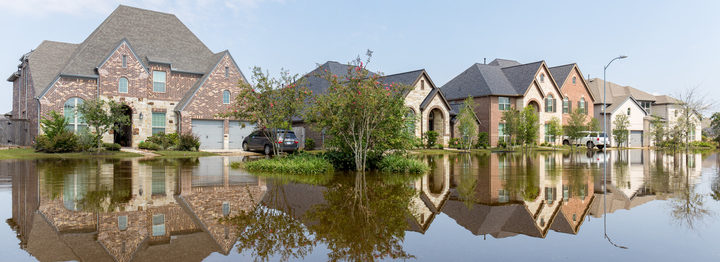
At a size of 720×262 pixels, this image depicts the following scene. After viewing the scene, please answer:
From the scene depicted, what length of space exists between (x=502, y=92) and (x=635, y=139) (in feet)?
76.6

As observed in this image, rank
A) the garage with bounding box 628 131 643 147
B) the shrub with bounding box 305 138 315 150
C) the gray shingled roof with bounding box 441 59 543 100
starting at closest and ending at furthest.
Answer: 1. the shrub with bounding box 305 138 315 150
2. the gray shingled roof with bounding box 441 59 543 100
3. the garage with bounding box 628 131 643 147

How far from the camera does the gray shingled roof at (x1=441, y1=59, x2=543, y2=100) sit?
4756 cm

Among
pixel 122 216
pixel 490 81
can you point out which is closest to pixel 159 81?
pixel 122 216

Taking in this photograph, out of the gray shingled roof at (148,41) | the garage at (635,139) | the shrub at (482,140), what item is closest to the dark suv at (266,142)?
the gray shingled roof at (148,41)

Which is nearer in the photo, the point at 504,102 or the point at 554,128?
the point at 554,128

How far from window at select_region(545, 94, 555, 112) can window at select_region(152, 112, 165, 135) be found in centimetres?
3800

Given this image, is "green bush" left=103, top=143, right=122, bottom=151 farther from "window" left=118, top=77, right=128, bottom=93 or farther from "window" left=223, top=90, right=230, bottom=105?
"window" left=223, top=90, right=230, bottom=105

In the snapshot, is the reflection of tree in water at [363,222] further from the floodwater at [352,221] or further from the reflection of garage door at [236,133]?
the reflection of garage door at [236,133]

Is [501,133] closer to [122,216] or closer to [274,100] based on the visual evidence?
[274,100]

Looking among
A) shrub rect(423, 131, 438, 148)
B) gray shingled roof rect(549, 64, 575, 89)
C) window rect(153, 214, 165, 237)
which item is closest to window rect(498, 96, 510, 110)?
gray shingled roof rect(549, 64, 575, 89)

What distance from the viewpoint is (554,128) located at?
4681 cm

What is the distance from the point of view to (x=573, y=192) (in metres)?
11.6

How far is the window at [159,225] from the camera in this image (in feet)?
22.2

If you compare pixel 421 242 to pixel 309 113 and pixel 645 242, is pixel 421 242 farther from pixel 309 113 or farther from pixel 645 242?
pixel 309 113
